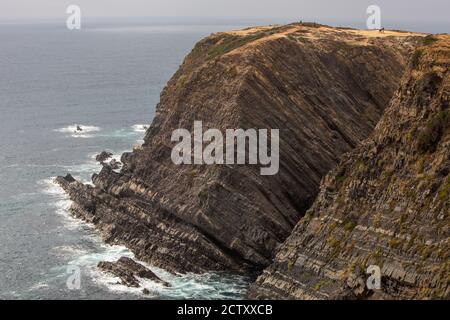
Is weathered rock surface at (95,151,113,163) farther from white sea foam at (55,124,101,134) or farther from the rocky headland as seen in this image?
white sea foam at (55,124,101,134)

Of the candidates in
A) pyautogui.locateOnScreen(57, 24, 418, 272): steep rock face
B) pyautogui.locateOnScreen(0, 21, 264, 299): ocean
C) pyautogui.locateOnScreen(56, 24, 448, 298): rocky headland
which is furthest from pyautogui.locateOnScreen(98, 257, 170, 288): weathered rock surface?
pyautogui.locateOnScreen(56, 24, 448, 298): rocky headland

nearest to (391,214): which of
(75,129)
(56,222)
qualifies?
(56,222)

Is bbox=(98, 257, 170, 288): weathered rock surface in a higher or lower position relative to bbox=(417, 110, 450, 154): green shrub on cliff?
lower

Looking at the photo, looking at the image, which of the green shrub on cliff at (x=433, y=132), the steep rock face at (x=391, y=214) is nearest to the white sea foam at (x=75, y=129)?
the steep rock face at (x=391, y=214)

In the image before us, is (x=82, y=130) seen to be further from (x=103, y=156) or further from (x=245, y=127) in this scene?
(x=245, y=127)

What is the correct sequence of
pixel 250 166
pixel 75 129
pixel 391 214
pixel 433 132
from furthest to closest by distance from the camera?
pixel 75 129 < pixel 250 166 < pixel 433 132 < pixel 391 214

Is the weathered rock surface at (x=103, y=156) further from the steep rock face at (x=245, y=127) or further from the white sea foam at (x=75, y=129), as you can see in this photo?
the white sea foam at (x=75, y=129)
